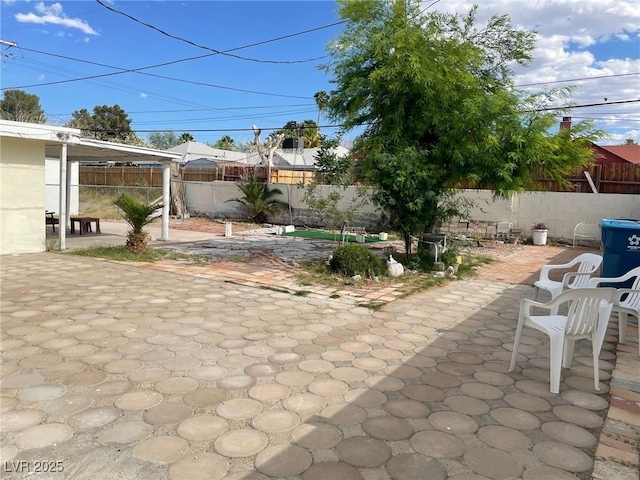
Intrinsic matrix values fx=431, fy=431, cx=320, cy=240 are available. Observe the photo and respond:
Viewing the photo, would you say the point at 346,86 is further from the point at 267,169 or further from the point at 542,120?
the point at 267,169

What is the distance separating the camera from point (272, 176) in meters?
17.2

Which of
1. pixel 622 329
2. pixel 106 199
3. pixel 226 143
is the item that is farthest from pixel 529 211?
pixel 226 143

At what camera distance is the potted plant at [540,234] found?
487 inches

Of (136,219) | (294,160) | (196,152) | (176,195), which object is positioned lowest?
(136,219)

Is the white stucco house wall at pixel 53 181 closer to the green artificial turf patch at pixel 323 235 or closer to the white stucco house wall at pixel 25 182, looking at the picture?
the white stucco house wall at pixel 25 182

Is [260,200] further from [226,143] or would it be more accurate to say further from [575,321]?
[226,143]

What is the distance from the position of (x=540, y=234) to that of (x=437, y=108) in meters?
7.09

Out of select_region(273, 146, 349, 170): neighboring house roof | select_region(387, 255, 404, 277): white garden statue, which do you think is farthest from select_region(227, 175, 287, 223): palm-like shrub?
select_region(387, 255, 404, 277): white garden statue

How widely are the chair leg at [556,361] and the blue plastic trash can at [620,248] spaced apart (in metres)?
2.99

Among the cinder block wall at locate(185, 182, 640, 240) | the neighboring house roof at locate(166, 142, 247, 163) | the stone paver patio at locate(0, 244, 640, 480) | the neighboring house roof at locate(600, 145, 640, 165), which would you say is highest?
the neighboring house roof at locate(166, 142, 247, 163)

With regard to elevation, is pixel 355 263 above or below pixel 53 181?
below

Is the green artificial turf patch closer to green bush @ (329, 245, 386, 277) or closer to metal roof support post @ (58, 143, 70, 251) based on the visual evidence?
green bush @ (329, 245, 386, 277)

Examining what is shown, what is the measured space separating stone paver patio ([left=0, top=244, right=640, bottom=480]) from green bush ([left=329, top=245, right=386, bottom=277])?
1908 mm

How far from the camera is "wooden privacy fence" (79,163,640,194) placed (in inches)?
477
